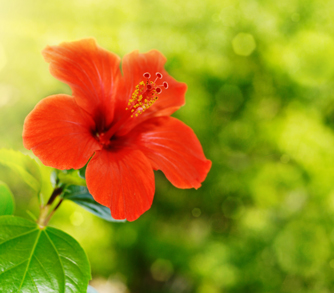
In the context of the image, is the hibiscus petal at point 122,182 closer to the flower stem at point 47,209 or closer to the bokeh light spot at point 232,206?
the flower stem at point 47,209

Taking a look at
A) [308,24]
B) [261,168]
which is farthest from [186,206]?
[308,24]

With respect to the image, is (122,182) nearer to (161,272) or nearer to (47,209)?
(47,209)

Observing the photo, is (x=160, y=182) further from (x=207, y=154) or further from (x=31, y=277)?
(x=31, y=277)

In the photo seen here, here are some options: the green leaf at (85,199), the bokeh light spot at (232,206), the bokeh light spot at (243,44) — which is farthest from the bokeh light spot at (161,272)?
the green leaf at (85,199)

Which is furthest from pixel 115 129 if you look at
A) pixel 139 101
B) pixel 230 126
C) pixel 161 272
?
pixel 161 272

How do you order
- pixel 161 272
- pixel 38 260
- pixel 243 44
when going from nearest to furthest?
pixel 38 260
pixel 243 44
pixel 161 272

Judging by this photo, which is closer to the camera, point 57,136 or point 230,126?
point 57,136
